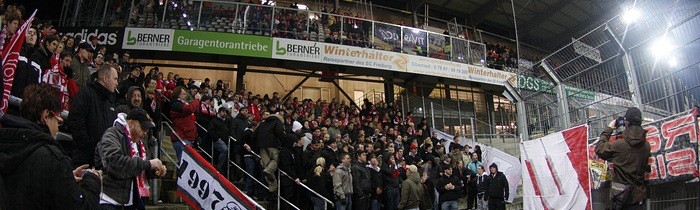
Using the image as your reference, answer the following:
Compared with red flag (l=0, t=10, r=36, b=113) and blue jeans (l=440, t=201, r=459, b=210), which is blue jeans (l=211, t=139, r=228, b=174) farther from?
blue jeans (l=440, t=201, r=459, b=210)

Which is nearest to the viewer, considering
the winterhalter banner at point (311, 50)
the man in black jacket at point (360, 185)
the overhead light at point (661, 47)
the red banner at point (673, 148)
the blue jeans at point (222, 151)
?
the red banner at point (673, 148)

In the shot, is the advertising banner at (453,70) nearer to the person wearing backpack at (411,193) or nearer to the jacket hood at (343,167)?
the person wearing backpack at (411,193)

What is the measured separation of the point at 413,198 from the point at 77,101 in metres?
7.05

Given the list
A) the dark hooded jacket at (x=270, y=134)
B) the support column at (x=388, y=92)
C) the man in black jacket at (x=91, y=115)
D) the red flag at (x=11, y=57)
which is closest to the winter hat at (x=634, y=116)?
the man in black jacket at (x=91, y=115)

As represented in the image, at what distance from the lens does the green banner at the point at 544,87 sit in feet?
21.1

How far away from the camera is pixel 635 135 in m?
4.66

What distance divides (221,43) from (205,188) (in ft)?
34.4

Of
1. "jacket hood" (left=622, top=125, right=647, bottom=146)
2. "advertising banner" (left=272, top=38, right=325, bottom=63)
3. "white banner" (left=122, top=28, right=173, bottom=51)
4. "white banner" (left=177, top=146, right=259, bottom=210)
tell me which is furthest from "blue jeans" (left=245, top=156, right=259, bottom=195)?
"white banner" (left=122, top=28, right=173, bottom=51)

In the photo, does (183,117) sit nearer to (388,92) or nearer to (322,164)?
(322,164)

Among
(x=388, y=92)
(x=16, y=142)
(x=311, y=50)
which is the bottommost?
(x=16, y=142)

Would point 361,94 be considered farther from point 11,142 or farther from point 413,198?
point 11,142

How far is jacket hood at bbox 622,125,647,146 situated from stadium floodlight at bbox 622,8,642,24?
1935mm

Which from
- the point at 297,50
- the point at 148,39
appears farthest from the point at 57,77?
the point at 297,50

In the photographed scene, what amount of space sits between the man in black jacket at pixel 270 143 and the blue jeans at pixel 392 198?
275cm
